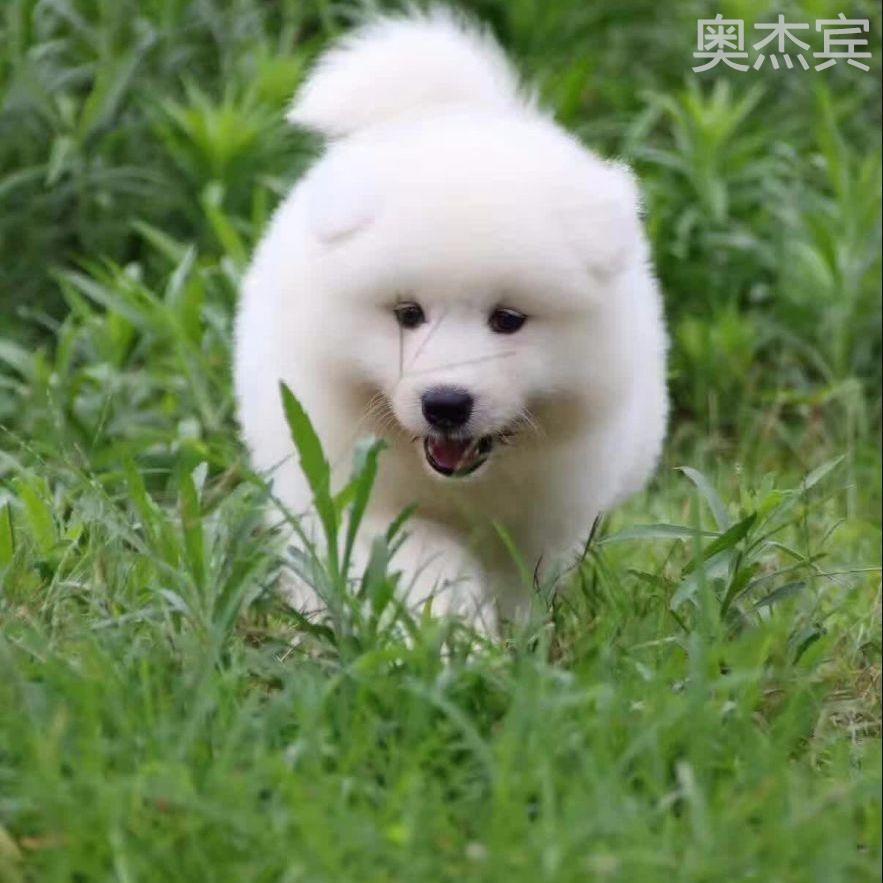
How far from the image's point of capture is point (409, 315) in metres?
3.86

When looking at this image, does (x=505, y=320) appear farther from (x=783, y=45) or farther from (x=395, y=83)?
(x=783, y=45)

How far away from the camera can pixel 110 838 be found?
2.71 m

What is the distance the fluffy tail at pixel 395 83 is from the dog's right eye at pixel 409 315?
80cm

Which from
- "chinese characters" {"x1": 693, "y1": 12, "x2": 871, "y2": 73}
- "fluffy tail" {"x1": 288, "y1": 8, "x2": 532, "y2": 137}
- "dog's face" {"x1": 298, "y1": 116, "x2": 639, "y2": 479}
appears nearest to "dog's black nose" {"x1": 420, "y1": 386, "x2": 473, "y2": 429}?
"dog's face" {"x1": 298, "y1": 116, "x2": 639, "y2": 479}

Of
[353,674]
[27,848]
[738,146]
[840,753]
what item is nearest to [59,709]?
[27,848]

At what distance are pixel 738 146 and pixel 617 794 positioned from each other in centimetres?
401

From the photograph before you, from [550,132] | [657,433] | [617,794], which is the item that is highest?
[550,132]

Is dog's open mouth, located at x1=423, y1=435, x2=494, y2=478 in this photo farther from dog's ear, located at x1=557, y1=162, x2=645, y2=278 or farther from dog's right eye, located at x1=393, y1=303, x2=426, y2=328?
dog's ear, located at x1=557, y1=162, x2=645, y2=278

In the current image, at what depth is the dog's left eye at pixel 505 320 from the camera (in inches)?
151

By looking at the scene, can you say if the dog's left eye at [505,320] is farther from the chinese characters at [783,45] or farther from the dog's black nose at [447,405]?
the chinese characters at [783,45]

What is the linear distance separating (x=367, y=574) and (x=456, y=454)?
0.55m

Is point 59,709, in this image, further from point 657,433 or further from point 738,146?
point 738,146

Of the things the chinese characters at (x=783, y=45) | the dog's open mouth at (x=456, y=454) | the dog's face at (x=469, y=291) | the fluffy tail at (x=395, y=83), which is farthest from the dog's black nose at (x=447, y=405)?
the chinese characters at (x=783, y=45)

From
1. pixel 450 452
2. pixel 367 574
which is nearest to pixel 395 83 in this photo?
pixel 450 452
